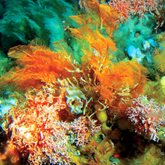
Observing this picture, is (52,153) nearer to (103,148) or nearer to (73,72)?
(103,148)

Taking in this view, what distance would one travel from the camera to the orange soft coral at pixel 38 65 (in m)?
2.85

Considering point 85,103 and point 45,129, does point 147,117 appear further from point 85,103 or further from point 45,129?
point 45,129

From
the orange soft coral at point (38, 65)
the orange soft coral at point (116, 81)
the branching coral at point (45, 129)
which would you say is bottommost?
the branching coral at point (45, 129)

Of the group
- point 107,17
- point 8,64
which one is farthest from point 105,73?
point 8,64

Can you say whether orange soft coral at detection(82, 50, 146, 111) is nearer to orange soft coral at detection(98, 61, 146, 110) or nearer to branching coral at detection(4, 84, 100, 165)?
orange soft coral at detection(98, 61, 146, 110)

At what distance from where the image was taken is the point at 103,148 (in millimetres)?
2678

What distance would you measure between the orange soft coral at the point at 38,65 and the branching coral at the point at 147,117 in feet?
2.76

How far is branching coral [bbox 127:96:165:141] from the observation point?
2443 mm

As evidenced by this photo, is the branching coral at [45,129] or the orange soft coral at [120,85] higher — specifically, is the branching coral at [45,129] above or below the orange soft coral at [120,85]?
below

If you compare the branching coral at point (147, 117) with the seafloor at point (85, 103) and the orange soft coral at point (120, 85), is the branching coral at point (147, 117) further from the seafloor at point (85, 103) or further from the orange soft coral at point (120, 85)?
the orange soft coral at point (120, 85)

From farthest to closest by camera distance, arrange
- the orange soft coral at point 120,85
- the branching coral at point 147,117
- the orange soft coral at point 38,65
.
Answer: the orange soft coral at point 38,65 → the orange soft coral at point 120,85 → the branching coral at point 147,117

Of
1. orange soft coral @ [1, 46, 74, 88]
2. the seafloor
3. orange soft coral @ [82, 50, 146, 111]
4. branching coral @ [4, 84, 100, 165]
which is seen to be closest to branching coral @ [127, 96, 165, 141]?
the seafloor

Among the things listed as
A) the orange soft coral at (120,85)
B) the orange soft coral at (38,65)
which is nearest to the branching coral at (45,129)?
the orange soft coral at (38,65)

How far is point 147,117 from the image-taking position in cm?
246
